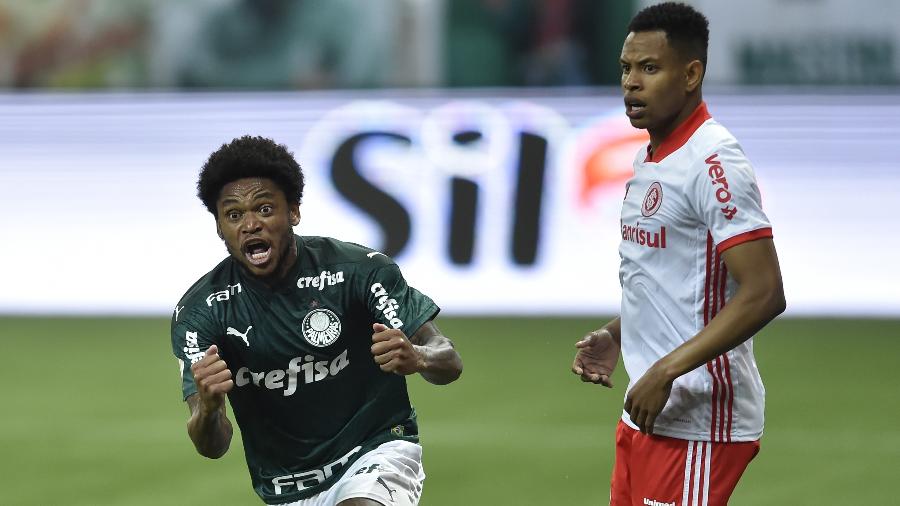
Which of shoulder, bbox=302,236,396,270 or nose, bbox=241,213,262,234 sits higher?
nose, bbox=241,213,262,234

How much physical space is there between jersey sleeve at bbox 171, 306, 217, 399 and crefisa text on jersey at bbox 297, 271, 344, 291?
316 millimetres

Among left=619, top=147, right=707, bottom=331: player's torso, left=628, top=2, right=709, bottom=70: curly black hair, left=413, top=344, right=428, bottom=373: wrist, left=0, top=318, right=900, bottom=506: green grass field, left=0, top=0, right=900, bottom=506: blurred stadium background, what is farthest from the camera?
left=0, top=0, right=900, bottom=506: blurred stadium background

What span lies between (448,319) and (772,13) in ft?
12.8

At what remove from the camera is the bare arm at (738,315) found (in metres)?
3.69

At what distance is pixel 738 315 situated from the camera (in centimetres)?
369

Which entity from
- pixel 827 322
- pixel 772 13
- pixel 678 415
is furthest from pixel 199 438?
pixel 772 13

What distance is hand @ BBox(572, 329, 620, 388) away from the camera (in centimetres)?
442

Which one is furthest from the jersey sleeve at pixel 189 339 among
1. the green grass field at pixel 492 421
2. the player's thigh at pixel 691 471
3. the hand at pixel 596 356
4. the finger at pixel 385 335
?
the green grass field at pixel 492 421

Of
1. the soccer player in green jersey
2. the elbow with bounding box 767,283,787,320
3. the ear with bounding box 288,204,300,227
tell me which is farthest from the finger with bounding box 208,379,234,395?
the elbow with bounding box 767,283,787,320

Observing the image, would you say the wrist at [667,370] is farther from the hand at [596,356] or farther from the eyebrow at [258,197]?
the eyebrow at [258,197]

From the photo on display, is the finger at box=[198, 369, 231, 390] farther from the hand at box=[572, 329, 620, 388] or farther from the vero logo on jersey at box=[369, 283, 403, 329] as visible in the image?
the hand at box=[572, 329, 620, 388]

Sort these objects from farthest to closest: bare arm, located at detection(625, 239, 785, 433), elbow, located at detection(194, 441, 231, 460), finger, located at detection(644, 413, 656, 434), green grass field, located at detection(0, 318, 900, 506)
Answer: green grass field, located at detection(0, 318, 900, 506) → elbow, located at detection(194, 441, 231, 460) → finger, located at detection(644, 413, 656, 434) → bare arm, located at detection(625, 239, 785, 433)

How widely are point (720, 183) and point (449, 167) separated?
7.55 m

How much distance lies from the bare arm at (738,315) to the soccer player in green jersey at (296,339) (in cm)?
85
